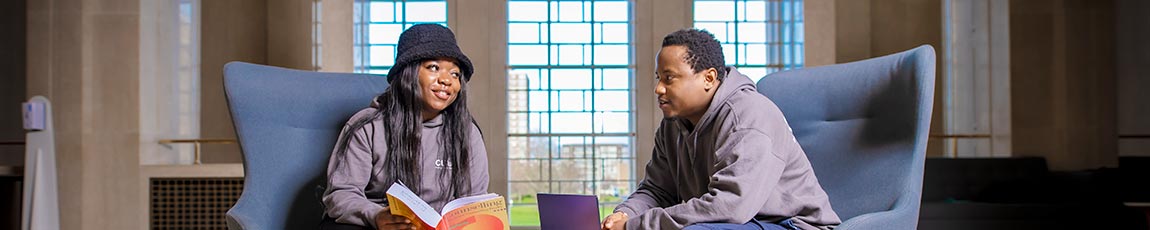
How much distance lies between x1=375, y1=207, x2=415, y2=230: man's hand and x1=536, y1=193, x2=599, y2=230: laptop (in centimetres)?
28

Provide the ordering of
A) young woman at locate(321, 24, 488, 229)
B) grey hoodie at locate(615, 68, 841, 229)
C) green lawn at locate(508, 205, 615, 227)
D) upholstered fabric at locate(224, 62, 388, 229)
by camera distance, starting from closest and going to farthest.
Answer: grey hoodie at locate(615, 68, 841, 229) → young woman at locate(321, 24, 488, 229) → upholstered fabric at locate(224, 62, 388, 229) → green lawn at locate(508, 205, 615, 227)

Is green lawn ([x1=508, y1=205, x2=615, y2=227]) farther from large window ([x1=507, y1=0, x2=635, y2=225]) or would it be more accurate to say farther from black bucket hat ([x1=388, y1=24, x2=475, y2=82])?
black bucket hat ([x1=388, y1=24, x2=475, y2=82])

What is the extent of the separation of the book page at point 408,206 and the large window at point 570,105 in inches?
113

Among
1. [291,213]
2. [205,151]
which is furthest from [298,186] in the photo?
[205,151]

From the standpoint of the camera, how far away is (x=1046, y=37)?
4.72 metres

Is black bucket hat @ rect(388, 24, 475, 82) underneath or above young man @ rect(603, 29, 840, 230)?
above

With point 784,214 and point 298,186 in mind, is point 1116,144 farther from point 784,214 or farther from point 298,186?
point 298,186

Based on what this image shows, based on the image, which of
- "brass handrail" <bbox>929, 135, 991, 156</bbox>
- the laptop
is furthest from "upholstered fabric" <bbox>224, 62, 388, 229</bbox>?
"brass handrail" <bbox>929, 135, 991, 156</bbox>

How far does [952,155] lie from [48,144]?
175 inches

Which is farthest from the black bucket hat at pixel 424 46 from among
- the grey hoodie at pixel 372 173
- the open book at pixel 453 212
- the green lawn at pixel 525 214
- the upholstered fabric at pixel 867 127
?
the green lawn at pixel 525 214

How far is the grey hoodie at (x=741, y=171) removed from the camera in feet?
5.96

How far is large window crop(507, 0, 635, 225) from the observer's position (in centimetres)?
478

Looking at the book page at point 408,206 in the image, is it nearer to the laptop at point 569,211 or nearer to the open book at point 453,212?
the open book at point 453,212

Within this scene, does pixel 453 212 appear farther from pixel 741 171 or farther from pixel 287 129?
pixel 287 129
